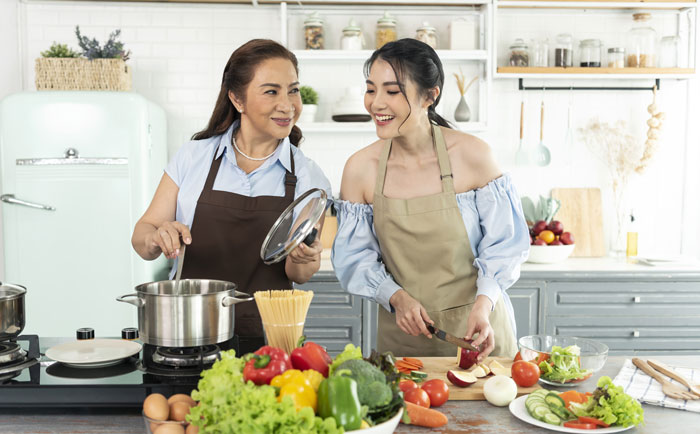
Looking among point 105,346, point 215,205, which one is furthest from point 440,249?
point 105,346

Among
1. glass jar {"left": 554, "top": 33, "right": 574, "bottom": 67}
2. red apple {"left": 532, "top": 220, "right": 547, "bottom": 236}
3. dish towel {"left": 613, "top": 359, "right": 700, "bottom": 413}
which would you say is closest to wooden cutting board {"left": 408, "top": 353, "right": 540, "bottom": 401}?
dish towel {"left": 613, "top": 359, "right": 700, "bottom": 413}

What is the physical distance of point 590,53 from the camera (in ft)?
14.5

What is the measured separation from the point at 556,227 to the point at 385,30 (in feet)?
5.43

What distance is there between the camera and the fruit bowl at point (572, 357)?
5.91 feet

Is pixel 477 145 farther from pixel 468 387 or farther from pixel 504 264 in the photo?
pixel 468 387

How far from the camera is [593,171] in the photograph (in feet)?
15.4

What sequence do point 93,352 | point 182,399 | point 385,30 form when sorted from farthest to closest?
point 385,30 < point 93,352 < point 182,399

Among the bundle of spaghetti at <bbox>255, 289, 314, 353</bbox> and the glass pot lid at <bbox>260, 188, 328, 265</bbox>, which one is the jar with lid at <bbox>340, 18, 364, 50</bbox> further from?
the bundle of spaghetti at <bbox>255, 289, 314, 353</bbox>

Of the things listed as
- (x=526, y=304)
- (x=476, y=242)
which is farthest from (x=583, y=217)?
(x=476, y=242)

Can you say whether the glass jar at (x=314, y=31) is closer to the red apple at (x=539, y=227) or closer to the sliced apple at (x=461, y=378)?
the red apple at (x=539, y=227)

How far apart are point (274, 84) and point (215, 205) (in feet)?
1.53

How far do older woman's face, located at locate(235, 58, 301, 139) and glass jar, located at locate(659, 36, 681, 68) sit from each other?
3196 mm

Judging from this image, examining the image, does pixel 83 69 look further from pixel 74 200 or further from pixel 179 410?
pixel 179 410

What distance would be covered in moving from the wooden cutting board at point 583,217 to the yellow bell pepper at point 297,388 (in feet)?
12.0
